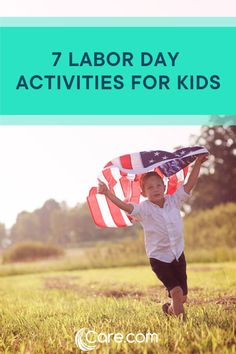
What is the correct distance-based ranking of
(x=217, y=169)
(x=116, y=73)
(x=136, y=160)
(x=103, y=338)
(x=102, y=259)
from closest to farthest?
1. (x=103, y=338)
2. (x=136, y=160)
3. (x=116, y=73)
4. (x=217, y=169)
5. (x=102, y=259)

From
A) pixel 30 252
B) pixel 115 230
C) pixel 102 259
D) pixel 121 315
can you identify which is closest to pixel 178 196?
pixel 121 315

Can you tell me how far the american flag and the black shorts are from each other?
0.48 meters

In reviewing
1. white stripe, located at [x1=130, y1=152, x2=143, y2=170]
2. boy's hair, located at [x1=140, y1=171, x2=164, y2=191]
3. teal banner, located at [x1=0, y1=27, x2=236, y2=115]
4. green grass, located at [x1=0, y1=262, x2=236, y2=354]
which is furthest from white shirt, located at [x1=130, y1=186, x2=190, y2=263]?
teal banner, located at [x1=0, y1=27, x2=236, y2=115]

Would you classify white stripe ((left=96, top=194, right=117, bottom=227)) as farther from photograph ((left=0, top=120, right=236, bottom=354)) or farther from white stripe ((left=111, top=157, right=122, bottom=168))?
white stripe ((left=111, top=157, right=122, bottom=168))

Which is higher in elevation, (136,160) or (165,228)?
(136,160)

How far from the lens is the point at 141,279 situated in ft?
18.3

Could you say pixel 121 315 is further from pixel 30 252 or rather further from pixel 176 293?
pixel 30 252

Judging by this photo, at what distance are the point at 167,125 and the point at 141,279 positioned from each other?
2007 millimetres

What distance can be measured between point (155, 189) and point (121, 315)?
894 millimetres

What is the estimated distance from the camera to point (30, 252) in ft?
23.1

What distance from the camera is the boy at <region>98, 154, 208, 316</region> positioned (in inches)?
142

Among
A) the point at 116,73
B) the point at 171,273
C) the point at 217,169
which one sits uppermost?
the point at 116,73
